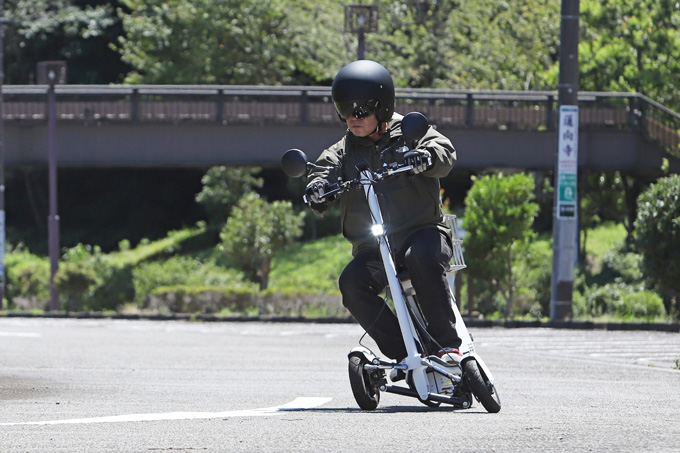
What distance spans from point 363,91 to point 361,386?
1.68 metres

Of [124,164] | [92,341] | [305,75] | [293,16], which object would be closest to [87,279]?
[124,164]

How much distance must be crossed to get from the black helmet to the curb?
14.7 meters

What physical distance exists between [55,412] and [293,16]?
146 ft

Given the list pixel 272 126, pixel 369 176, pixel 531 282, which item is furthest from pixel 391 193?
pixel 272 126

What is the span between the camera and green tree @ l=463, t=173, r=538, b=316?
28.3 m

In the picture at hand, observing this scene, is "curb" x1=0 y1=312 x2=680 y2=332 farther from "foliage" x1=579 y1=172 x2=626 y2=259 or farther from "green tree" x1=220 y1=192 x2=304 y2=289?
"foliage" x1=579 y1=172 x2=626 y2=259

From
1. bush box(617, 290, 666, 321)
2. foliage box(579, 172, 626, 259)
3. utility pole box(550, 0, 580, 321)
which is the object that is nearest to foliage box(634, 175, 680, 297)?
utility pole box(550, 0, 580, 321)

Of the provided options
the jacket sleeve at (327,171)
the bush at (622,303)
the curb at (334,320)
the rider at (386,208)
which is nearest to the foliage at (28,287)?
the curb at (334,320)

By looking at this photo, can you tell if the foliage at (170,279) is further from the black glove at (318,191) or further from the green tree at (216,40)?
the black glove at (318,191)

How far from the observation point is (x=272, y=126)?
35.1 m

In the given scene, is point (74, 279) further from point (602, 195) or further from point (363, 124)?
point (363, 124)

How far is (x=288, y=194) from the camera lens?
58938 mm

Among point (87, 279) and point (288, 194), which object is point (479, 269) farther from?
point (288, 194)

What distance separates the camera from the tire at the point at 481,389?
24.6 feet
